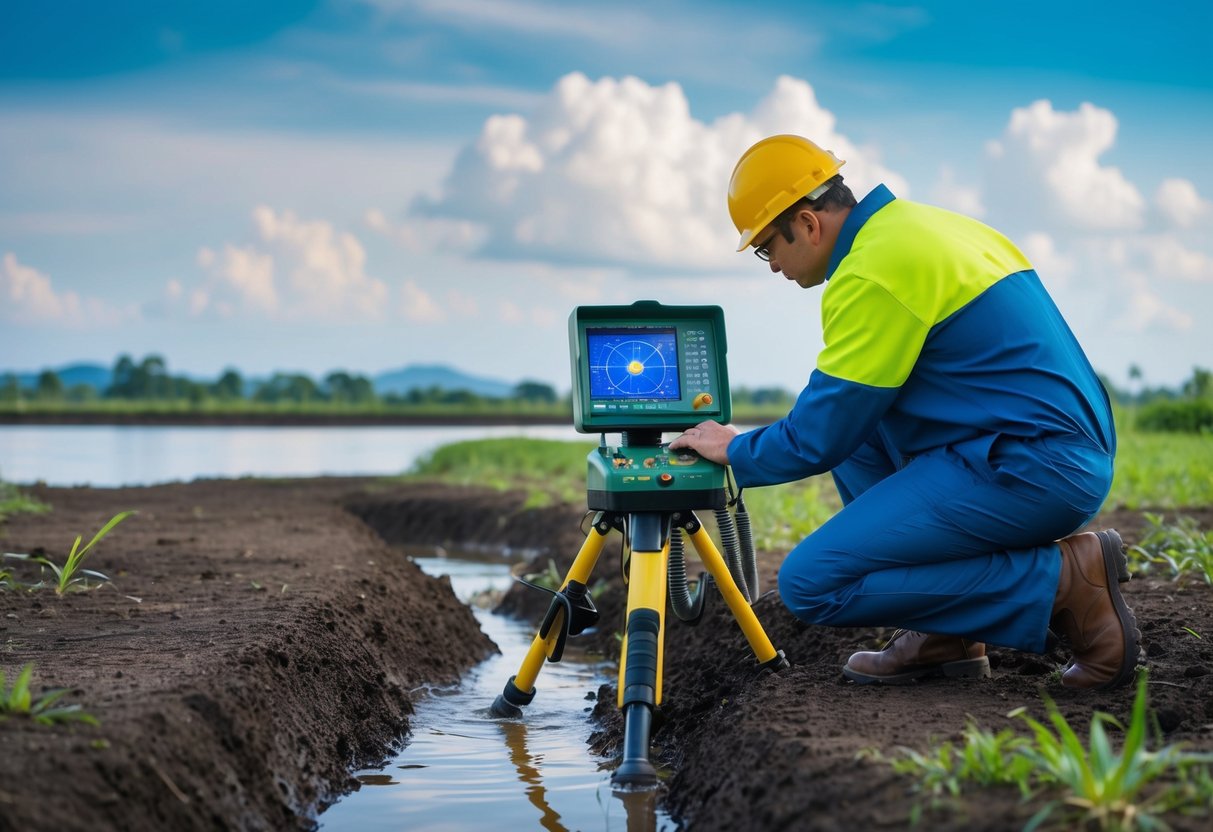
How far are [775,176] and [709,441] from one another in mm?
871

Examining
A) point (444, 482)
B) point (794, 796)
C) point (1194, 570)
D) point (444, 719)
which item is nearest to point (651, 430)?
point (794, 796)

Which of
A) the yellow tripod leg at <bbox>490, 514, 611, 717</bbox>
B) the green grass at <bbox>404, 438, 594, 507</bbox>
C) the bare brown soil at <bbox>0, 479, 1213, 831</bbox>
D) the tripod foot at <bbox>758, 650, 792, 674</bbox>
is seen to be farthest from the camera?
the green grass at <bbox>404, 438, 594, 507</bbox>

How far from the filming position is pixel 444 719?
200 inches

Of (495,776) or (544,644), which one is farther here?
(544,644)

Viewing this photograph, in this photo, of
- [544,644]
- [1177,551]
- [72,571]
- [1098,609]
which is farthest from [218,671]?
[1177,551]

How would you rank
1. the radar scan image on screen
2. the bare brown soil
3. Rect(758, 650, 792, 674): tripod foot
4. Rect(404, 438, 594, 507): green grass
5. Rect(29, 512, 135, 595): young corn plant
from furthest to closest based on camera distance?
Rect(404, 438, 594, 507): green grass → Rect(29, 512, 135, 595): young corn plant → Rect(758, 650, 792, 674): tripod foot → the radar scan image on screen → the bare brown soil

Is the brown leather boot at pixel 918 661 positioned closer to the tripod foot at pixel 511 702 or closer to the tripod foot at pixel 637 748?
the tripod foot at pixel 637 748

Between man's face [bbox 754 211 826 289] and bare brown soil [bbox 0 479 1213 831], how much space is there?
1.13 meters

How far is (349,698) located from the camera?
15.0 feet

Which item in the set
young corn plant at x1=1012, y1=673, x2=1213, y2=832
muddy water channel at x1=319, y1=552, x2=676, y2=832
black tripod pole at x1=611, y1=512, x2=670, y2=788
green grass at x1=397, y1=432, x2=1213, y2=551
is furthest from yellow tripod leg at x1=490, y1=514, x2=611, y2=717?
green grass at x1=397, y1=432, x2=1213, y2=551

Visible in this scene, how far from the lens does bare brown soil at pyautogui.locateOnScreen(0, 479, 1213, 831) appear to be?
9.31 feet

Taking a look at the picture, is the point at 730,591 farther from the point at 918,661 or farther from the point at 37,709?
the point at 37,709

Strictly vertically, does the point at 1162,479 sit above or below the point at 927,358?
below

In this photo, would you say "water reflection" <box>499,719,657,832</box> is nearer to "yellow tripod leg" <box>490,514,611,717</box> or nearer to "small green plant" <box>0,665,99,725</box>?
"yellow tripod leg" <box>490,514,611,717</box>
